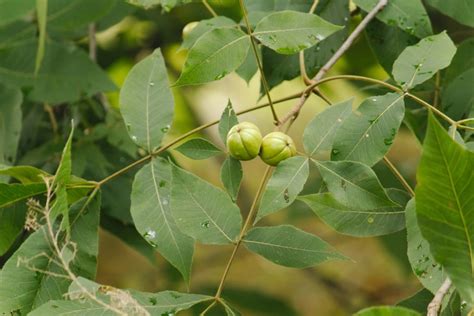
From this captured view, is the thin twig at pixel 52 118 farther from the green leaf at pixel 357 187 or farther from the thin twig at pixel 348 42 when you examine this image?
the green leaf at pixel 357 187

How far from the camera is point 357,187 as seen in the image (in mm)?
894

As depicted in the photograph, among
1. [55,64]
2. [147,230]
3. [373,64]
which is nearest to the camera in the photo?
[147,230]

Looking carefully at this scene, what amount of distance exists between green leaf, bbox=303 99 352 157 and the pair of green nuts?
2 centimetres

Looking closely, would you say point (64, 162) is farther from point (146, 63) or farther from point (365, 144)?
point (365, 144)

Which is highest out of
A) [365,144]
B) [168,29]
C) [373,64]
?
[365,144]

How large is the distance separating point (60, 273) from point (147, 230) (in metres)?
0.12

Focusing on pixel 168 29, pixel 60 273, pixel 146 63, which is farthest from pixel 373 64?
pixel 60 273

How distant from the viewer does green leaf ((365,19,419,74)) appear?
1191mm

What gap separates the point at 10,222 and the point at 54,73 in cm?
44

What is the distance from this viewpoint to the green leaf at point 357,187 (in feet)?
2.92

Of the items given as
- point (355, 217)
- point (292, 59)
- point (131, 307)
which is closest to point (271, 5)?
point (292, 59)

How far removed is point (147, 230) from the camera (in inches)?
37.0

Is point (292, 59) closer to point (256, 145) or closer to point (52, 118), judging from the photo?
point (256, 145)

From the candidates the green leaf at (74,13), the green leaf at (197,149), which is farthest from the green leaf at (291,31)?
the green leaf at (74,13)
